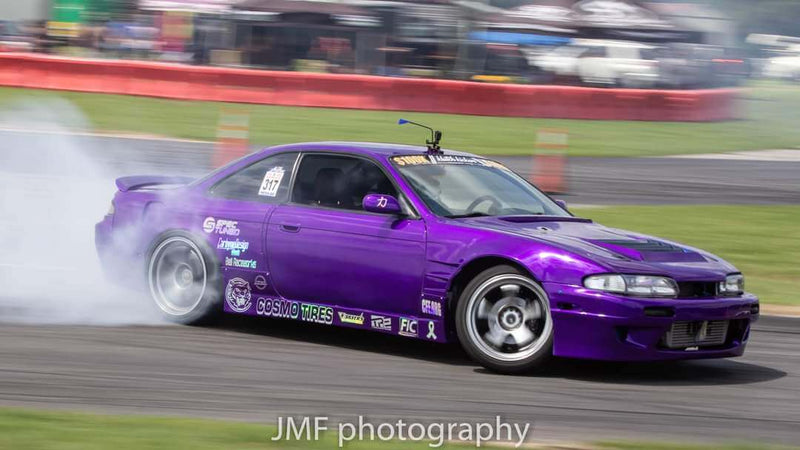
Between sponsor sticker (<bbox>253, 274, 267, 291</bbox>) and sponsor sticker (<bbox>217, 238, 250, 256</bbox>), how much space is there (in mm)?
227

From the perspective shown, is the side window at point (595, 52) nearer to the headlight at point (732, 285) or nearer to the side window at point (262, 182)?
the side window at point (262, 182)

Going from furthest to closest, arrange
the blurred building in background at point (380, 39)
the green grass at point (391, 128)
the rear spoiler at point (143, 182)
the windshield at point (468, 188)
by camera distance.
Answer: the blurred building in background at point (380, 39)
the green grass at point (391, 128)
the rear spoiler at point (143, 182)
the windshield at point (468, 188)

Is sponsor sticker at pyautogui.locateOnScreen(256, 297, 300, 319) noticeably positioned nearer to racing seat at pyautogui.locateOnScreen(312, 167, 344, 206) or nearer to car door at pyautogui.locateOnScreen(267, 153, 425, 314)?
car door at pyautogui.locateOnScreen(267, 153, 425, 314)

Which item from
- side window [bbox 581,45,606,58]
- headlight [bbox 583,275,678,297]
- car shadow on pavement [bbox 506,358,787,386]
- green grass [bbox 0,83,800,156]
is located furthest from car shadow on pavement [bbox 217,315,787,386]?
side window [bbox 581,45,606,58]

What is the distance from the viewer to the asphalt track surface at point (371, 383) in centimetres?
600

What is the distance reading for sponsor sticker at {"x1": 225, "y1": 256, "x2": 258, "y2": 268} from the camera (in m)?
8.12

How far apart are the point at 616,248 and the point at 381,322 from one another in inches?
59.8

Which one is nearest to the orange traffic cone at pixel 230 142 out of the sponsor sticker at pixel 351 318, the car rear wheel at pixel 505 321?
the sponsor sticker at pixel 351 318

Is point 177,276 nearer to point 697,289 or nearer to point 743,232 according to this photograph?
point 697,289

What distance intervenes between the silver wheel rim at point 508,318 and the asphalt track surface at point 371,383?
186 mm

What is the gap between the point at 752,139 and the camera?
2683 centimetres

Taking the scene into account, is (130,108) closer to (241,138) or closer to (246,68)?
(246,68)

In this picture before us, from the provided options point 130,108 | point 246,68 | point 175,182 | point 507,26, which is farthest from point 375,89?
A: point 175,182

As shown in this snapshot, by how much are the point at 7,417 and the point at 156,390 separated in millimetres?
992
